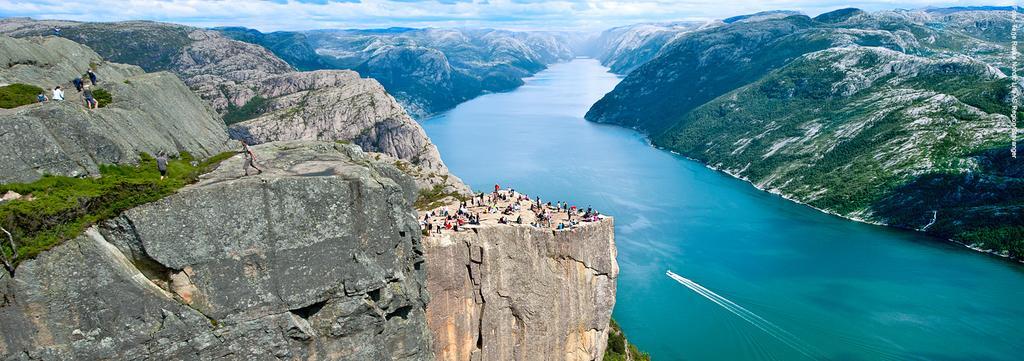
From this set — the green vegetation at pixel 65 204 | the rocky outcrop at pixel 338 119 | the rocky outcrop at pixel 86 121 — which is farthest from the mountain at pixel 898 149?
the green vegetation at pixel 65 204

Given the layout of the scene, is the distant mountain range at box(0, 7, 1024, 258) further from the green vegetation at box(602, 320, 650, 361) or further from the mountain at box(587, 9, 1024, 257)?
the green vegetation at box(602, 320, 650, 361)

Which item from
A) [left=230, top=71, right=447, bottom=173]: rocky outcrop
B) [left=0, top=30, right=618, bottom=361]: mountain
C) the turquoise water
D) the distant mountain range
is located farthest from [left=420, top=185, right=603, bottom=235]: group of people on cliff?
the distant mountain range

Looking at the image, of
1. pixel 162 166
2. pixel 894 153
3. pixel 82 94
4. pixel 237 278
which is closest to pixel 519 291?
pixel 237 278

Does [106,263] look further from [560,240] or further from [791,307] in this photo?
[791,307]

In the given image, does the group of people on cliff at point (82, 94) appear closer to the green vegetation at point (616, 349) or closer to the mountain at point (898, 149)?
the green vegetation at point (616, 349)

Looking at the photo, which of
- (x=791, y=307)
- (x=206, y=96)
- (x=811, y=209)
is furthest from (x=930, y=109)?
(x=206, y=96)

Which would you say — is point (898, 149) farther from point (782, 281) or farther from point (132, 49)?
point (132, 49)
